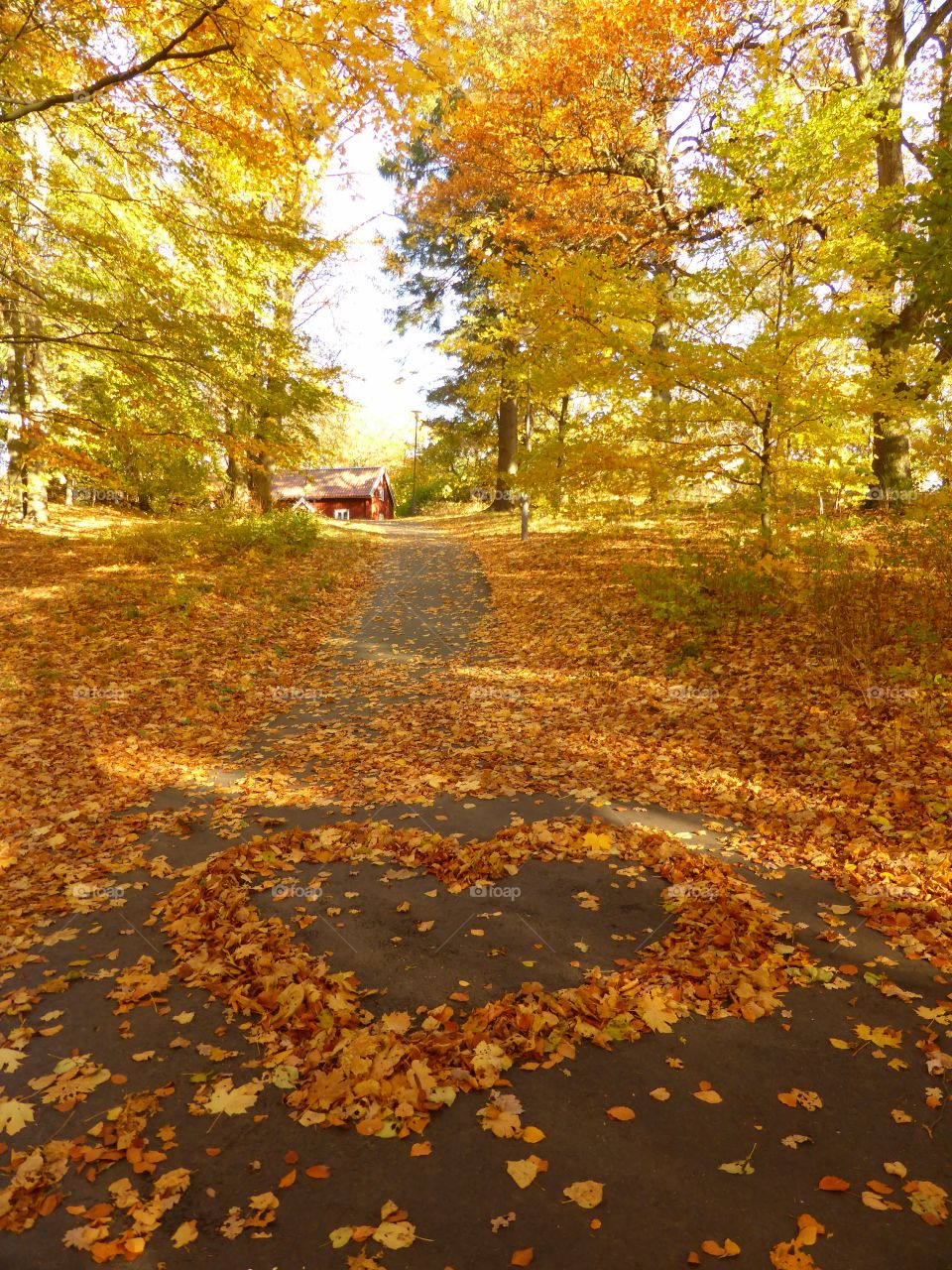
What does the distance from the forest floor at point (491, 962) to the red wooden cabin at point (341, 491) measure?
4145cm

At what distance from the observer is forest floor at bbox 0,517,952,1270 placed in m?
3.02

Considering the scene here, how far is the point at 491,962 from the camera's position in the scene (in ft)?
15.0

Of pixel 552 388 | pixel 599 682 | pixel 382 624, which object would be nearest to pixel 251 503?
pixel 382 624

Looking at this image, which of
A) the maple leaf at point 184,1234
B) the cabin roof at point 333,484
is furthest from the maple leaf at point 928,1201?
the cabin roof at point 333,484

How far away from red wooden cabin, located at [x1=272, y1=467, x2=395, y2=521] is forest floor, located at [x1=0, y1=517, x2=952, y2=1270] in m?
41.4

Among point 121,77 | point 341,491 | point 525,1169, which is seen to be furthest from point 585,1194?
point 341,491

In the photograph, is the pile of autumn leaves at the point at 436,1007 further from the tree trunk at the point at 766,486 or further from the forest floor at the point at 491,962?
the tree trunk at the point at 766,486

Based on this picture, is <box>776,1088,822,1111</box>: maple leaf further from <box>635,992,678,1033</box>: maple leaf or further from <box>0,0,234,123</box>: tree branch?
<box>0,0,234,123</box>: tree branch

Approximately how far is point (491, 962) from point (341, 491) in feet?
159

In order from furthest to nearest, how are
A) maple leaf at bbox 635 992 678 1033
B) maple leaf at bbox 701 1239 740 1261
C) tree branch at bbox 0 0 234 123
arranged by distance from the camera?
tree branch at bbox 0 0 234 123, maple leaf at bbox 635 992 678 1033, maple leaf at bbox 701 1239 740 1261

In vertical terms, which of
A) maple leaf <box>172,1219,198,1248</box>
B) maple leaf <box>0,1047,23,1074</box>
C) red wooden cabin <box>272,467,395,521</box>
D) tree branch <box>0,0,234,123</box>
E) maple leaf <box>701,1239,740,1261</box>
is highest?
tree branch <box>0,0,234,123</box>

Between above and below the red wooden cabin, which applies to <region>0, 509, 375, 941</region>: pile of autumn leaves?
below

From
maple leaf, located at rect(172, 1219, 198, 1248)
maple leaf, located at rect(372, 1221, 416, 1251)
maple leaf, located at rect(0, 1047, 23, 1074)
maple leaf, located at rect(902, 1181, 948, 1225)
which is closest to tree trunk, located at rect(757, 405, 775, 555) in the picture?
maple leaf, located at rect(902, 1181, 948, 1225)

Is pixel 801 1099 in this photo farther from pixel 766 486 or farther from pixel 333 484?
pixel 333 484
